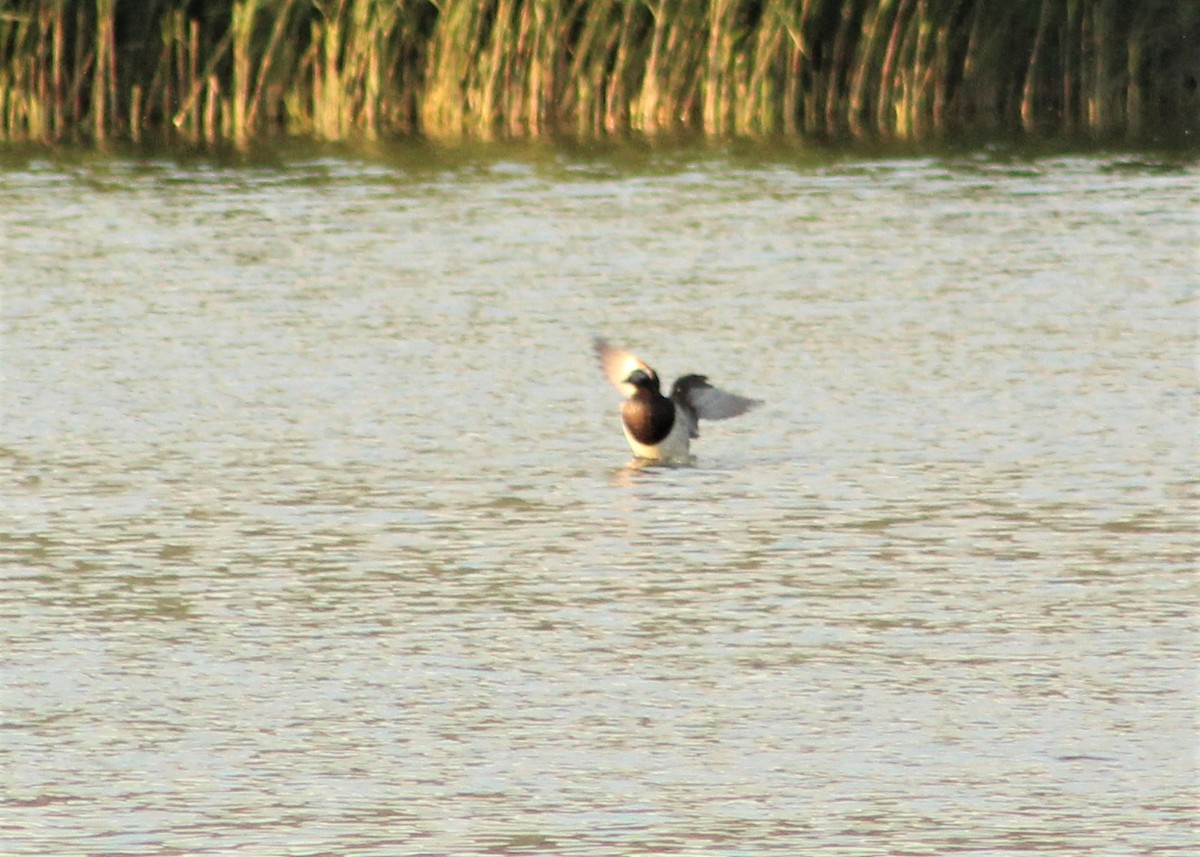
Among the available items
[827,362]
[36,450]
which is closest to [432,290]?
[827,362]

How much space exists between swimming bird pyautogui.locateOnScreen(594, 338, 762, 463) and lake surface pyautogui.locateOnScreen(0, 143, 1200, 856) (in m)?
0.13

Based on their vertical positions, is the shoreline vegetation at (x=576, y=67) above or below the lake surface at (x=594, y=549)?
above

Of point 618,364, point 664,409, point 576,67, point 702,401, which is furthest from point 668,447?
point 576,67

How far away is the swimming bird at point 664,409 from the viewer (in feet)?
31.8

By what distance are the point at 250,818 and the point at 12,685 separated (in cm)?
135

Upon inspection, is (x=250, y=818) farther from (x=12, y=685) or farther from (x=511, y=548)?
(x=511, y=548)

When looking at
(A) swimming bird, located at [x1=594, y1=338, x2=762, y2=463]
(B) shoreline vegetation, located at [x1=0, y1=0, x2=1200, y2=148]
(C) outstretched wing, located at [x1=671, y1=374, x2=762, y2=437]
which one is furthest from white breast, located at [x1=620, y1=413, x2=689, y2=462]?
(B) shoreline vegetation, located at [x1=0, y1=0, x2=1200, y2=148]

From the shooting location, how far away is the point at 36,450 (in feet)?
33.0

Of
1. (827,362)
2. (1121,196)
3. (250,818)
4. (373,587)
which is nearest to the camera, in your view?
(250,818)

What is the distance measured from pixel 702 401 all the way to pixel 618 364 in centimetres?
43

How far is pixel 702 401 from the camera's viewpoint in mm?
10031

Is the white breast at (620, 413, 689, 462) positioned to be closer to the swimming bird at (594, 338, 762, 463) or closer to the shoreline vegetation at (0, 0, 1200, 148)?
the swimming bird at (594, 338, 762, 463)

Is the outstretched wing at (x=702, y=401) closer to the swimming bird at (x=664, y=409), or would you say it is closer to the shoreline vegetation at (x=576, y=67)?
the swimming bird at (x=664, y=409)

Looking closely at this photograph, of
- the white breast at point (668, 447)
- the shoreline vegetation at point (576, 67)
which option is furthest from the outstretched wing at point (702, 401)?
the shoreline vegetation at point (576, 67)
